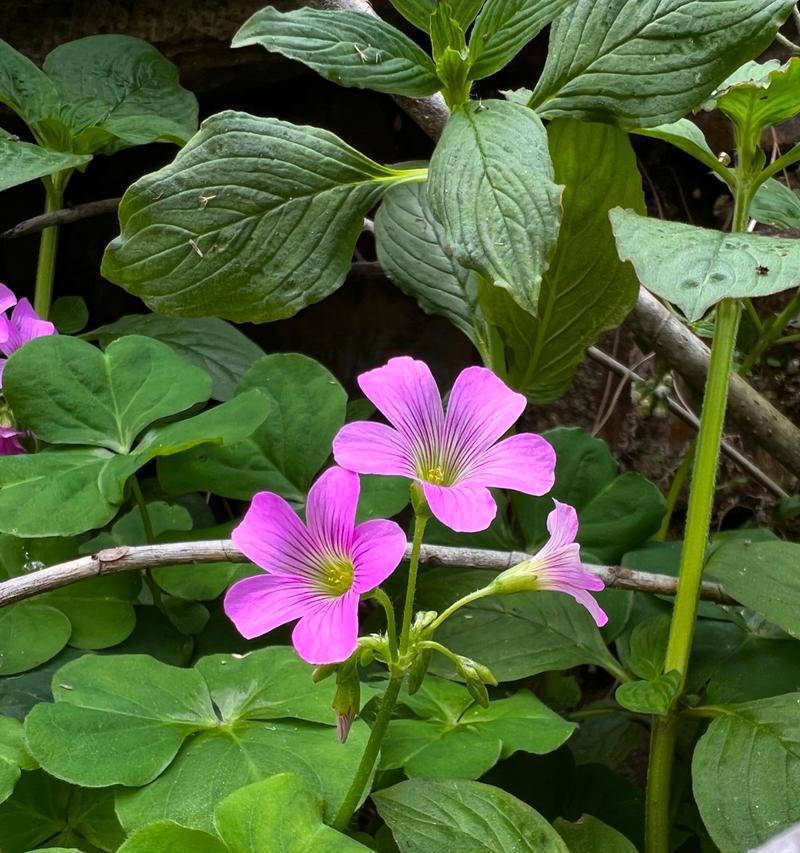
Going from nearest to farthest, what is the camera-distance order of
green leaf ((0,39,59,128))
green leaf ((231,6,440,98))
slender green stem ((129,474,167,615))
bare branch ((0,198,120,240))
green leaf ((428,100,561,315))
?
green leaf ((428,100,561,315))
green leaf ((231,6,440,98))
slender green stem ((129,474,167,615))
green leaf ((0,39,59,128))
bare branch ((0,198,120,240))

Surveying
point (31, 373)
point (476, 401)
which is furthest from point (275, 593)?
point (31, 373)

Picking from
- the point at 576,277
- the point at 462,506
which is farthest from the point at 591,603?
the point at 576,277

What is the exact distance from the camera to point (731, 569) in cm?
90

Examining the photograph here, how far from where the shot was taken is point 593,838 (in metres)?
0.80

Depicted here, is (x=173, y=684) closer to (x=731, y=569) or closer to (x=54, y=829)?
(x=54, y=829)

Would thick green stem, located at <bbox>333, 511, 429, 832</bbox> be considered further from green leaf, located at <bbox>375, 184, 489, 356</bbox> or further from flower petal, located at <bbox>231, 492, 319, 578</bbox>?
green leaf, located at <bbox>375, 184, 489, 356</bbox>

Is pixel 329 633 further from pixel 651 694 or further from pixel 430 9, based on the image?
pixel 430 9

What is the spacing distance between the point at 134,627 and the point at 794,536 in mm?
1093

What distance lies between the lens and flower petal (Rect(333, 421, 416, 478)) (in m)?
0.64

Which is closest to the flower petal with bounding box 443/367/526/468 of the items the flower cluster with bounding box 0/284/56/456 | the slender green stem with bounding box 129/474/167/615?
the slender green stem with bounding box 129/474/167/615

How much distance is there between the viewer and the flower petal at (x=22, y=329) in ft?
3.68

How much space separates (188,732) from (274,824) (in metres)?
0.15

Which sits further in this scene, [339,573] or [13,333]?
[13,333]

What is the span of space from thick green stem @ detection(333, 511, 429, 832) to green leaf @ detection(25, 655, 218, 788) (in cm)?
16
